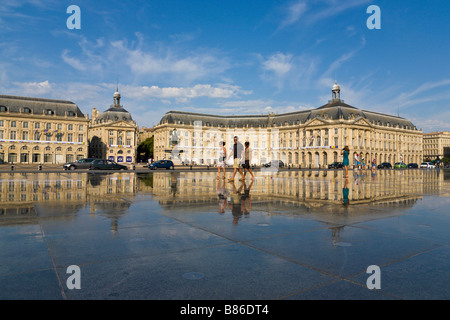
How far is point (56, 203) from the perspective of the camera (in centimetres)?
746

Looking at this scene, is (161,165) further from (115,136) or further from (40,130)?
(115,136)

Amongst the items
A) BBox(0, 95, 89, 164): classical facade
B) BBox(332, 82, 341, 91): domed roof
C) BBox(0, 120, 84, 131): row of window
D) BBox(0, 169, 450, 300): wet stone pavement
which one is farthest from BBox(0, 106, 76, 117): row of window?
BBox(0, 169, 450, 300): wet stone pavement

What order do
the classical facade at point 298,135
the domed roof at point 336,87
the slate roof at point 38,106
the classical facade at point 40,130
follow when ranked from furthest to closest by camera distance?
the domed roof at point 336,87, the classical facade at point 298,135, the slate roof at point 38,106, the classical facade at point 40,130

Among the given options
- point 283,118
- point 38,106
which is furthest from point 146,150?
point 283,118

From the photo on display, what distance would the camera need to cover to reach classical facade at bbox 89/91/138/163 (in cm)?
9644

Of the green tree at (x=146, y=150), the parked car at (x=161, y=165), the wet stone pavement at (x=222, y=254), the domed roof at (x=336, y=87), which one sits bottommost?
the wet stone pavement at (x=222, y=254)

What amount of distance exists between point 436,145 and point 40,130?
597 ft

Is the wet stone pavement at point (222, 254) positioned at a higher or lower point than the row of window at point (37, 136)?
lower

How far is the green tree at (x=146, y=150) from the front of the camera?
126 meters

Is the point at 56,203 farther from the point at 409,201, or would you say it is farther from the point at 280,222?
the point at 409,201

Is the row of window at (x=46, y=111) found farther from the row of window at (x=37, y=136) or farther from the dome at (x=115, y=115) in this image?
the dome at (x=115, y=115)

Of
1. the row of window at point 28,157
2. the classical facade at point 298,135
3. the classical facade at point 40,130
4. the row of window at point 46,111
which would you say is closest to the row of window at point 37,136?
the classical facade at point 40,130

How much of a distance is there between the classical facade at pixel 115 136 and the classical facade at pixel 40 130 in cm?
1129
